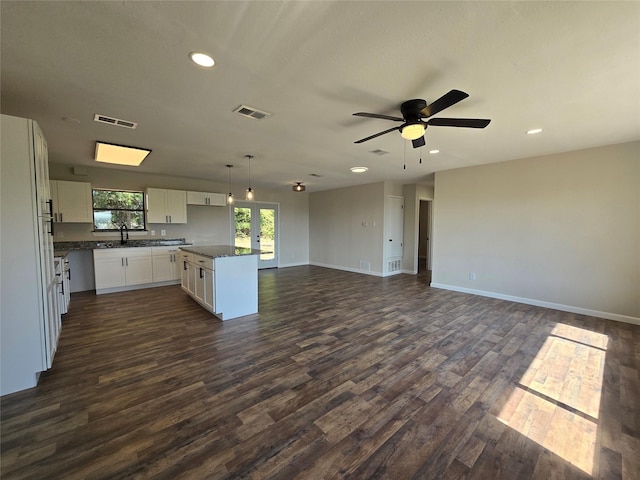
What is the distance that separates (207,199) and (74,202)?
2.46m

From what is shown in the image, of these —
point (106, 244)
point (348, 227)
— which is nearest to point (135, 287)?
point (106, 244)

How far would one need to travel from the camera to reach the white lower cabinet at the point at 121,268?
16.4 ft

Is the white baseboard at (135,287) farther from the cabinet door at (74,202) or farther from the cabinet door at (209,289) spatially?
the cabinet door at (209,289)

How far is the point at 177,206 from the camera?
6086 mm

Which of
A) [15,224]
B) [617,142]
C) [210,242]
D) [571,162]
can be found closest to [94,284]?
[210,242]

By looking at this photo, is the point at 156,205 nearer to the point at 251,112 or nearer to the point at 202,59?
the point at 251,112

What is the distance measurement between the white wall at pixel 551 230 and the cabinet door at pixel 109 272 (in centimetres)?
662

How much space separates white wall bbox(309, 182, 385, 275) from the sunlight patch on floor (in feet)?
14.5

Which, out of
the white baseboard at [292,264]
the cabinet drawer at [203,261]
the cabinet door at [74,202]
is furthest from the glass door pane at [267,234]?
the cabinet door at [74,202]

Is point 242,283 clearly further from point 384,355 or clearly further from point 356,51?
point 356,51

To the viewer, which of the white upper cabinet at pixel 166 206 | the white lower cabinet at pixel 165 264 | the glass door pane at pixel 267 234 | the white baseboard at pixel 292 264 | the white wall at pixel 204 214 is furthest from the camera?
the white baseboard at pixel 292 264

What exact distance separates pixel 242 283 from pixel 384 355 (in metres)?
2.27

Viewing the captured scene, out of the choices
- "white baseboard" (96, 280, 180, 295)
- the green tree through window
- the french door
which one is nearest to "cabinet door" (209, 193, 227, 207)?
the french door

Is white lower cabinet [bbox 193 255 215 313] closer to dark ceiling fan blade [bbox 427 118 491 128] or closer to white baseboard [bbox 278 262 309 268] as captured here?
dark ceiling fan blade [bbox 427 118 491 128]
